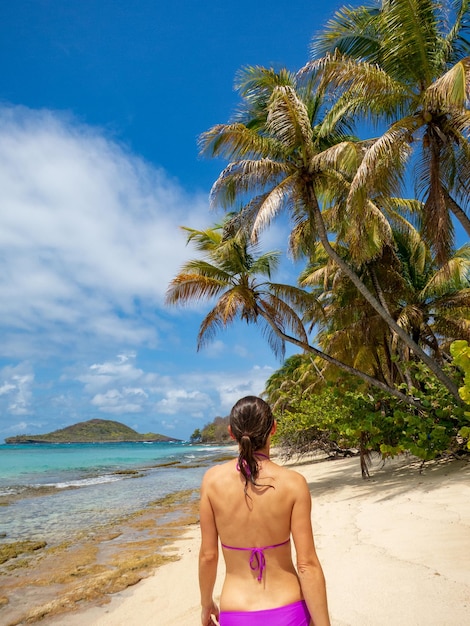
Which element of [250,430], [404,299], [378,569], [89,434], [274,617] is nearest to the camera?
[274,617]

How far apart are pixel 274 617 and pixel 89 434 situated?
173348 millimetres

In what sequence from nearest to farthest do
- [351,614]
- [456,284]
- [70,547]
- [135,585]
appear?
[351,614], [135,585], [70,547], [456,284]

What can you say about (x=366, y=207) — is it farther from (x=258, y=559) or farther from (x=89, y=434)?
(x=89, y=434)

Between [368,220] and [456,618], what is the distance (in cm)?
942

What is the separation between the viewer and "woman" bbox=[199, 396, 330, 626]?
2.00 meters

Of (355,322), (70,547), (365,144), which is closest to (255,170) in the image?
(365,144)

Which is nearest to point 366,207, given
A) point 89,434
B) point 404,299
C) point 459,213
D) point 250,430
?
point 459,213

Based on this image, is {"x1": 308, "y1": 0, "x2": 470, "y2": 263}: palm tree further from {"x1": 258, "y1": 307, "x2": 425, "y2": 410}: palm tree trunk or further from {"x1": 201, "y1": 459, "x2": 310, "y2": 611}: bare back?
{"x1": 201, "y1": 459, "x2": 310, "y2": 611}: bare back

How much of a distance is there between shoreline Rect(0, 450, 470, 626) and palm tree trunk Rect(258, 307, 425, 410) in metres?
2.10

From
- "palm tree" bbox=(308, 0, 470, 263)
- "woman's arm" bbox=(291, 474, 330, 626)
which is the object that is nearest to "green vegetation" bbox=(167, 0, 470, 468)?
"palm tree" bbox=(308, 0, 470, 263)

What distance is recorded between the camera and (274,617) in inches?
77.7

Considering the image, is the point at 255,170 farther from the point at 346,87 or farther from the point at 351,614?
the point at 351,614

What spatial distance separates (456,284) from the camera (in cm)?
1484

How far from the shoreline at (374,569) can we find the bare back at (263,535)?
245cm
